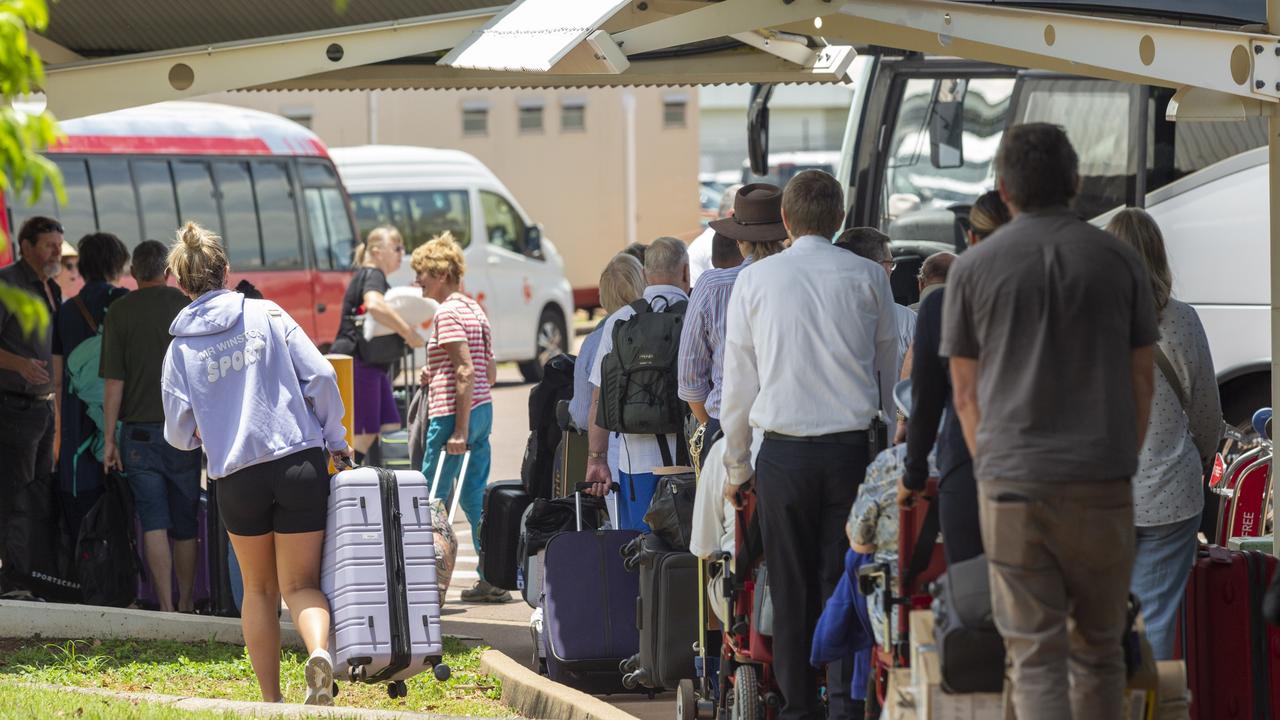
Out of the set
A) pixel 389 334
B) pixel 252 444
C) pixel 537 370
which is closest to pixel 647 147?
pixel 537 370

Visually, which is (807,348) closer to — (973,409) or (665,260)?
(973,409)

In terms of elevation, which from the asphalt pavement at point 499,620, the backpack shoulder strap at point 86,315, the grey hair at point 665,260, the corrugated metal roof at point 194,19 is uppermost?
the corrugated metal roof at point 194,19

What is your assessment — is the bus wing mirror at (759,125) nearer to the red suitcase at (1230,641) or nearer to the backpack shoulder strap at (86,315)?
the backpack shoulder strap at (86,315)

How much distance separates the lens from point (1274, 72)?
6035mm

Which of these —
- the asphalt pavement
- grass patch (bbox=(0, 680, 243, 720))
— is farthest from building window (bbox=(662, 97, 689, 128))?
grass patch (bbox=(0, 680, 243, 720))

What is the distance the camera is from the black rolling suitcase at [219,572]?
8.59 metres

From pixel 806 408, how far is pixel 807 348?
0.62ft

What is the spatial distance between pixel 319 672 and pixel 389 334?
575cm

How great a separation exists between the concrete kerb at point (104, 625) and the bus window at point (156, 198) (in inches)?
401

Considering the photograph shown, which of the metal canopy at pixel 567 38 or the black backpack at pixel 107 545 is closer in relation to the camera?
the metal canopy at pixel 567 38

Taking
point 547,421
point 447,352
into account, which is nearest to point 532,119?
point 447,352

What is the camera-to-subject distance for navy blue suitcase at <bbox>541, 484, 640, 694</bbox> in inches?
277

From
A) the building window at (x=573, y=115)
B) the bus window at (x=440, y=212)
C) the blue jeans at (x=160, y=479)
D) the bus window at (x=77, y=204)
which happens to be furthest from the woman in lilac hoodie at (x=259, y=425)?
the building window at (x=573, y=115)

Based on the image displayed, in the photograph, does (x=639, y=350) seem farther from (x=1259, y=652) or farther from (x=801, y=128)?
(x=801, y=128)
